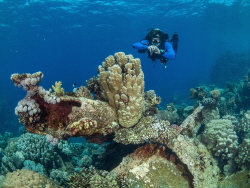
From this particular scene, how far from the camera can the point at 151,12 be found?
35375mm

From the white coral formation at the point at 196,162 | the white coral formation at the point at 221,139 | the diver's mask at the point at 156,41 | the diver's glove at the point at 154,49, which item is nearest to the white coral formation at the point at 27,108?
the white coral formation at the point at 196,162

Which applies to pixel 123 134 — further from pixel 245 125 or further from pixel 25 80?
pixel 245 125

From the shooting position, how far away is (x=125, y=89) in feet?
15.4

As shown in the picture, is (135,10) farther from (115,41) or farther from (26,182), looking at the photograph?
(26,182)

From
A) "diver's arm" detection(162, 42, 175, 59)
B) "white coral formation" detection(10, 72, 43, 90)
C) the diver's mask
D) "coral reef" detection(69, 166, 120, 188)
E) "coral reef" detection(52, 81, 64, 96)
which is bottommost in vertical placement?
"coral reef" detection(69, 166, 120, 188)

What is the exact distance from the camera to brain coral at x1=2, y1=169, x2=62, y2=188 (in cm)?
391

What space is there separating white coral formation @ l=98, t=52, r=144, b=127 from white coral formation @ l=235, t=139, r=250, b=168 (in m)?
3.26

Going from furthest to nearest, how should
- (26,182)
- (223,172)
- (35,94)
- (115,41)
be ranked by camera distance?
(115,41) → (223,172) → (35,94) → (26,182)

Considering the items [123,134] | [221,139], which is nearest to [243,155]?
[221,139]

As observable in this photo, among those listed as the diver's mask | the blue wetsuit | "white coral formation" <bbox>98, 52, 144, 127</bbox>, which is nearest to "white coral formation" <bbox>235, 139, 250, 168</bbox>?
"white coral formation" <bbox>98, 52, 144, 127</bbox>

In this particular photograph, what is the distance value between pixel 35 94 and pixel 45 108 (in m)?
0.40

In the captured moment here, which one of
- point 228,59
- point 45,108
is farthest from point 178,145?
point 228,59

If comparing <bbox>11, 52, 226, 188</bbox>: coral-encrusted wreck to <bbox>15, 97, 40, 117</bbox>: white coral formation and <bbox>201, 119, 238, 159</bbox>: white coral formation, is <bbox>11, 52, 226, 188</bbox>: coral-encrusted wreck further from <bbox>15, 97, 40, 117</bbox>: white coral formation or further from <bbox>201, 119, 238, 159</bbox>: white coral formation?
<bbox>201, 119, 238, 159</bbox>: white coral formation

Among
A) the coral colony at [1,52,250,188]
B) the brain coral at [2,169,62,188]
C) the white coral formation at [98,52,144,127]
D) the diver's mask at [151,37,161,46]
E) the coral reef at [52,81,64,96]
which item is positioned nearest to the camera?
the brain coral at [2,169,62,188]
